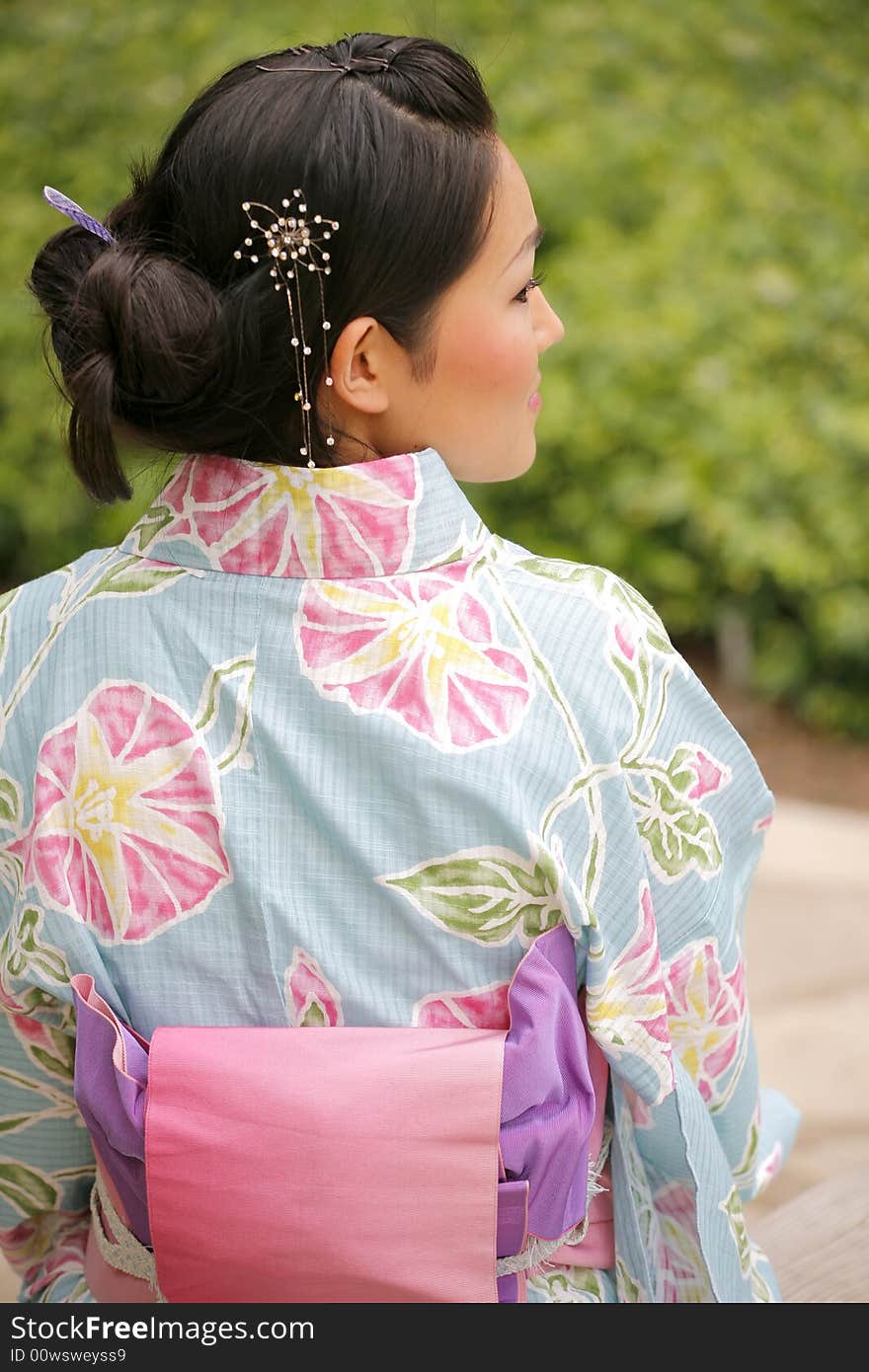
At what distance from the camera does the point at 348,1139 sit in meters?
1.07

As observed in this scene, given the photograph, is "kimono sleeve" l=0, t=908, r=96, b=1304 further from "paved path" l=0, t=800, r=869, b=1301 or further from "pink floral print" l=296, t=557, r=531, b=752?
"paved path" l=0, t=800, r=869, b=1301

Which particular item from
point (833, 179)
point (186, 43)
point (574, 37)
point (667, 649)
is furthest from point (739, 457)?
point (667, 649)

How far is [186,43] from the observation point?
4.85 metres

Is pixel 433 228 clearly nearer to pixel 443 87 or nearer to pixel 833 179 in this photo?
pixel 443 87

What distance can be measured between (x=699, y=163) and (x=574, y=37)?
0.77 meters

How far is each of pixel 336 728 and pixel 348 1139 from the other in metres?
0.29

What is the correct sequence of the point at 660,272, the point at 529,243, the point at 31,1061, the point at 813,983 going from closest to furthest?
the point at 529,243 < the point at 31,1061 < the point at 813,983 < the point at 660,272

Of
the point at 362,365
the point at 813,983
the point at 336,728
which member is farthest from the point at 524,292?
the point at 813,983

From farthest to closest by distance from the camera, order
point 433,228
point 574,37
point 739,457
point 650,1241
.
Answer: point 574,37 → point 739,457 → point 650,1241 → point 433,228

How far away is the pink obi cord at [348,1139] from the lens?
107 cm

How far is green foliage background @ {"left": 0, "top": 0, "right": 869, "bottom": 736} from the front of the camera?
3.80 metres

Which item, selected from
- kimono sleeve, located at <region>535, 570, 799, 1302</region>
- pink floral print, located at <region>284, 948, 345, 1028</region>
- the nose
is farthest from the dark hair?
pink floral print, located at <region>284, 948, 345, 1028</region>

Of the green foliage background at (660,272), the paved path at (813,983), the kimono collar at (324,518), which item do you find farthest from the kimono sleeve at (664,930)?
the green foliage background at (660,272)

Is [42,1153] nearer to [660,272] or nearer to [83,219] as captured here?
[83,219]
